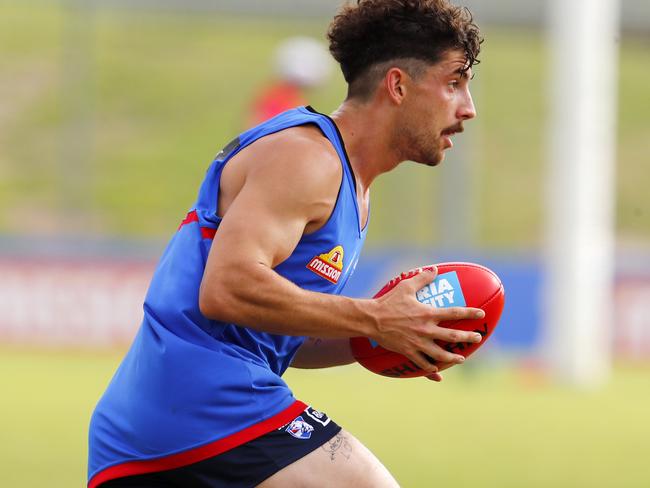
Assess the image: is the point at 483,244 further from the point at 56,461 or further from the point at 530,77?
the point at 56,461

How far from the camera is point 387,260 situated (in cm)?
1634

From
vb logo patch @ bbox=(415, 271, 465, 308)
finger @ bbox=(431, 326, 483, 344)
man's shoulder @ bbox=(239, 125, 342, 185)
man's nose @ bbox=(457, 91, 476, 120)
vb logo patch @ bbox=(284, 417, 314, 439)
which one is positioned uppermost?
man's nose @ bbox=(457, 91, 476, 120)

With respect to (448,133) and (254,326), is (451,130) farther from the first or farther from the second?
(254,326)

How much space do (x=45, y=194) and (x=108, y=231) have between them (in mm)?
1500

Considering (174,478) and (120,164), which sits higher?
(120,164)

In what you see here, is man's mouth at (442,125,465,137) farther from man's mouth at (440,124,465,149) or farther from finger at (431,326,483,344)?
finger at (431,326,483,344)

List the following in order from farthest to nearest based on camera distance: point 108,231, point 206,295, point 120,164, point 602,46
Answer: point 120,164 → point 108,231 → point 602,46 → point 206,295

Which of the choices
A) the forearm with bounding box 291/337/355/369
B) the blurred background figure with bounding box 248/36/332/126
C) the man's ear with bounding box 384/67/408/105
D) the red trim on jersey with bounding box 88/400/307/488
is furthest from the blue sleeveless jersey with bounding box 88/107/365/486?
the blurred background figure with bounding box 248/36/332/126

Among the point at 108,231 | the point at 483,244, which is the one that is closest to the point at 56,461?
the point at 108,231

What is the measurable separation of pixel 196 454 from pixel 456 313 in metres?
0.85

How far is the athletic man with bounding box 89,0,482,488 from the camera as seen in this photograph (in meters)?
3.61

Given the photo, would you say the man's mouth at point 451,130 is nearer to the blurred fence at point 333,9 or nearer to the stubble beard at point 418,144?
the stubble beard at point 418,144

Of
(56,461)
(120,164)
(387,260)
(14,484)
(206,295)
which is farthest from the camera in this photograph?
(120,164)

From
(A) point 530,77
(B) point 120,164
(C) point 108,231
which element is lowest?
(C) point 108,231
